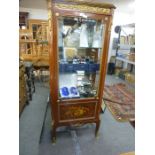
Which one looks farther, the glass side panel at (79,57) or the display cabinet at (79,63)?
the glass side panel at (79,57)

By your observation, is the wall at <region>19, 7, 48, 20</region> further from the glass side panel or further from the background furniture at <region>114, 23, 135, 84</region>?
the glass side panel

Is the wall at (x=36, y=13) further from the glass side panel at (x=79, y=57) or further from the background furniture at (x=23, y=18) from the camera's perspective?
the glass side panel at (x=79, y=57)

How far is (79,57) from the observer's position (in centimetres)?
225

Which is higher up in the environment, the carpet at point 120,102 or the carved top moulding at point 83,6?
the carved top moulding at point 83,6

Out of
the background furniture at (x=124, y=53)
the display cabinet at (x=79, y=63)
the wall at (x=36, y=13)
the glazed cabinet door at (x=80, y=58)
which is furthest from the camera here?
the wall at (x=36, y=13)

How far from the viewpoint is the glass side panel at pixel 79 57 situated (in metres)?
2.07

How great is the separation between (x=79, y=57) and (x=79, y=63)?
0.10 m

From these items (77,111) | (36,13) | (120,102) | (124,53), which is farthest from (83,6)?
(124,53)

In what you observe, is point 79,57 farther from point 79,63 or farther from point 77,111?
point 77,111

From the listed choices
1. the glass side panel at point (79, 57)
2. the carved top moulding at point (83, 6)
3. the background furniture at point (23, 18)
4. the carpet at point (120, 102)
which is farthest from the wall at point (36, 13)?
the carved top moulding at point (83, 6)

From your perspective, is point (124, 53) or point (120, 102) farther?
point (124, 53)
